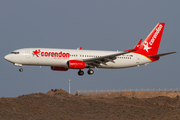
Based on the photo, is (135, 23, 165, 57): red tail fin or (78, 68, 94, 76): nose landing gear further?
(135, 23, 165, 57): red tail fin

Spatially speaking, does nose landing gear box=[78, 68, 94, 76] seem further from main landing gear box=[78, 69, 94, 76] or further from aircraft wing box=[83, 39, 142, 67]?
aircraft wing box=[83, 39, 142, 67]

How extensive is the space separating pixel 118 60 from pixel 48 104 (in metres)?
21.7

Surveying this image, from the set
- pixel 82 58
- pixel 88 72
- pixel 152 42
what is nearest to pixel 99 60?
pixel 82 58

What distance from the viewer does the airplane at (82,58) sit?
55.5 metres

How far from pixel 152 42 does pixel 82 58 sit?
16.1 m

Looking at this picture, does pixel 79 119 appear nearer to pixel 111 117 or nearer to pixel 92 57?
pixel 111 117

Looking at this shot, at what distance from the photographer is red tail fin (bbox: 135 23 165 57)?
65062 millimetres

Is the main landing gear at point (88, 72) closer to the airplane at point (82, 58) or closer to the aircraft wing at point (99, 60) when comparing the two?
the airplane at point (82, 58)

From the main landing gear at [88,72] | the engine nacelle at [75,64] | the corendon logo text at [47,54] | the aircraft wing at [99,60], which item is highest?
the corendon logo text at [47,54]

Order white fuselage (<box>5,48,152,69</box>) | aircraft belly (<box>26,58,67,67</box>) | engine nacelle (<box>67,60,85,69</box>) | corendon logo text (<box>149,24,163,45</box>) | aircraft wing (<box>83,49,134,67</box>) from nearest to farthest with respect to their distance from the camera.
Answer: white fuselage (<box>5,48,152,69</box>)
aircraft belly (<box>26,58,67,67</box>)
engine nacelle (<box>67,60,85,69</box>)
aircraft wing (<box>83,49,134,67</box>)
corendon logo text (<box>149,24,163,45</box>)

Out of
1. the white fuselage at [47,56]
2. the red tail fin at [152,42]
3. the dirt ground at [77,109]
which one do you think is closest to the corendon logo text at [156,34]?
the red tail fin at [152,42]

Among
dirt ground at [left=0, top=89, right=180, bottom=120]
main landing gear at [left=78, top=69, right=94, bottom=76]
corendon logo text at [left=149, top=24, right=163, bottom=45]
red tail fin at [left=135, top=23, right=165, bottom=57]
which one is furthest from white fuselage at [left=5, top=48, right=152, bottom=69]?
corendon logo text at [left=149, top=24, right=163, bottom=45]

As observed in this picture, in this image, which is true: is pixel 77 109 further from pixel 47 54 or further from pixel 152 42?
pixel 152 42

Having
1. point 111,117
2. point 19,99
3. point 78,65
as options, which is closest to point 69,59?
point 78,65
